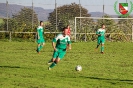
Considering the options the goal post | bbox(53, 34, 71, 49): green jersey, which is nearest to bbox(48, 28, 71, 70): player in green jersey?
bbox(53, 34, 71, 49): green jersey

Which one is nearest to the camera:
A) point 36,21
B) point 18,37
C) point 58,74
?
point 58,74

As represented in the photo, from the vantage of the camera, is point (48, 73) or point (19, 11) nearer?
point (48, 73)

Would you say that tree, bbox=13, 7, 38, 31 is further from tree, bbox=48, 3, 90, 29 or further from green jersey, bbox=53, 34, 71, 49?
green jersey, bbox=53, 34, 71, 49

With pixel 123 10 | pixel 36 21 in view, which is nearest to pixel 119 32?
pixel 123 10

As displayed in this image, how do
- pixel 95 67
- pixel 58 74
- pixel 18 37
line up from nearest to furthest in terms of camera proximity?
pixel 58 74, pixel 95 67, pixel 18 37

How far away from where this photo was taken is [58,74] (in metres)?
15.2

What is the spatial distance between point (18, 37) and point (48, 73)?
30098 millimetres

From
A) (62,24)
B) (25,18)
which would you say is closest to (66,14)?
(62,24)

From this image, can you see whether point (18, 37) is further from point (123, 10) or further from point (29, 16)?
point (123, 10)

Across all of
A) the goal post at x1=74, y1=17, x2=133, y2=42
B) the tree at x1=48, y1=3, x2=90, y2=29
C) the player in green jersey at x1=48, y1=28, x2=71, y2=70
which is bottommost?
the player in green jersey at x1=48, y1=28, x2=71, y2=70

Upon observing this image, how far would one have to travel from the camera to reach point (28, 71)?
1605 centimetres

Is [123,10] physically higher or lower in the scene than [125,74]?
higher

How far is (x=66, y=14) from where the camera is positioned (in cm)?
4928

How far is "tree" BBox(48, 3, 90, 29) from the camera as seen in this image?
48.3 metres
